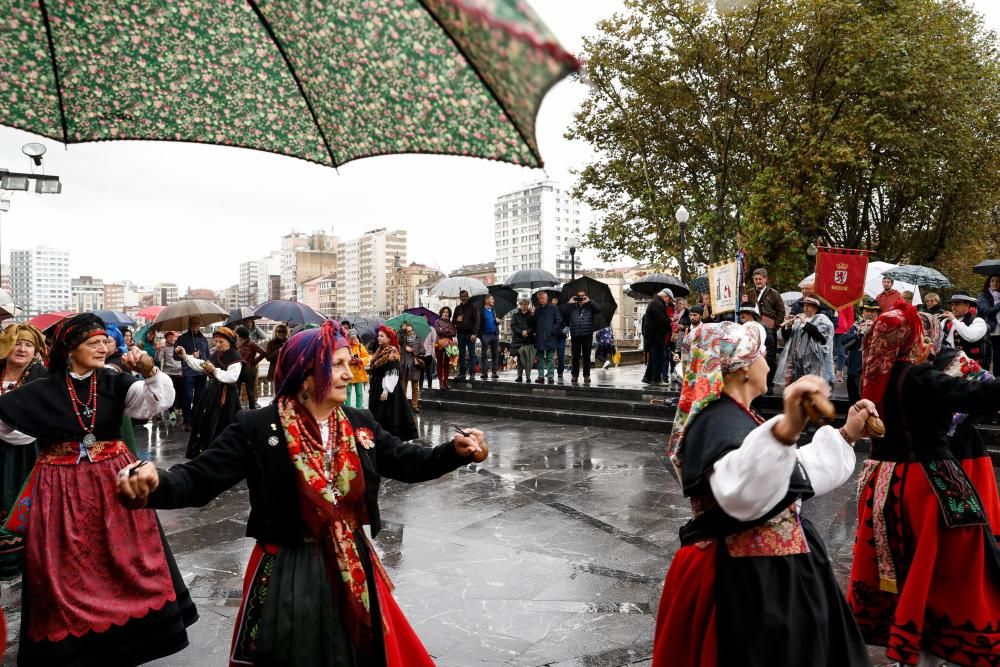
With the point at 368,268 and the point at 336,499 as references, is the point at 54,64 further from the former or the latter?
the point at 368,268

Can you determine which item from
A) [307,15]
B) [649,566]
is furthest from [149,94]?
[649,566]

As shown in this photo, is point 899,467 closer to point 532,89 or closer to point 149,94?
point 532,89

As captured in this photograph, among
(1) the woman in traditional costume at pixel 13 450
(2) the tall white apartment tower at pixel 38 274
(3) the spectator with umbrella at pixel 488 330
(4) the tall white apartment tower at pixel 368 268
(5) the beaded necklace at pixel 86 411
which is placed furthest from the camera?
(4) the tall white apartment tower at pixel 368 268

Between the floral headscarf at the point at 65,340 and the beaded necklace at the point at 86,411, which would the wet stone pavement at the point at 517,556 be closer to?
the beaded necklace at the point at 86,411

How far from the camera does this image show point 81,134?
1.90 meters

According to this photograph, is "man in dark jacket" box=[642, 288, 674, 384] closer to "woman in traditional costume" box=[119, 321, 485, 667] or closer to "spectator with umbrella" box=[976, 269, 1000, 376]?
"spectator with umbrella" box=[976, 269, 1000, 376]

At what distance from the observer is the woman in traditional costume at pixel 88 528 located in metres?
3.51

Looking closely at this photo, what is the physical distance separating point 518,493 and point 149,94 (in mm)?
6120

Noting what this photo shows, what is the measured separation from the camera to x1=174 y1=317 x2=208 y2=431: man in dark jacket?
12047 mm

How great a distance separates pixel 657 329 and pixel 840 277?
382cm

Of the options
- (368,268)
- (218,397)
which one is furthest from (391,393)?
(368,268)

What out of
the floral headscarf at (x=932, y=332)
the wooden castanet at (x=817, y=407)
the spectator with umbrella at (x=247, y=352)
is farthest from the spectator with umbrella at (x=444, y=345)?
the wooden castanet at (x=817, y=407)

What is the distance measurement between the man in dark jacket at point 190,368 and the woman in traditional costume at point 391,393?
3836 millimetres

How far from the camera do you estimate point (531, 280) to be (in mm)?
18266
